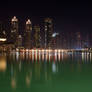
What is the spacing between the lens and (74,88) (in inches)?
348

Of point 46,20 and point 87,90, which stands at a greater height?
point 46,20

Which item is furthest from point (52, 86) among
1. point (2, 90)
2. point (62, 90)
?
point (2, 90)

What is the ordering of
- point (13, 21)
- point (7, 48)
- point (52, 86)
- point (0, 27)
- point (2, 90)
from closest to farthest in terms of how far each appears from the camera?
point (2, 90) → point (52, 86) → point (7, 48) → point (0, 27) → point (13, 21)

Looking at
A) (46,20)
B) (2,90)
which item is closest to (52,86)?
(2,90)

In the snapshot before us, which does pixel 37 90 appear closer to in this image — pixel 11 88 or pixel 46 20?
pixel 11 88

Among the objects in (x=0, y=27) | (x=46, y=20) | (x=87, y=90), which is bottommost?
(x=87, y=90)

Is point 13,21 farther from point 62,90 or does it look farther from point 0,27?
point 62,90

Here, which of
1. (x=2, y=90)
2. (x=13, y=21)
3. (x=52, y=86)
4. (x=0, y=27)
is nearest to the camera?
(x=2, y=90)

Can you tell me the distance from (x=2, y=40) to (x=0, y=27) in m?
10.9

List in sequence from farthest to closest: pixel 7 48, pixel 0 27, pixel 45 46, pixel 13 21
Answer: pixel 45 46
pixel 13 21
pixel 0 27
pixel 7 48

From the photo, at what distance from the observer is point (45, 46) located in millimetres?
177375

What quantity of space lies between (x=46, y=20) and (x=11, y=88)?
171 metres

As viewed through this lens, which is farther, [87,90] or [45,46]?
[45,46]

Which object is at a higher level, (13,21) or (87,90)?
(13,21)
